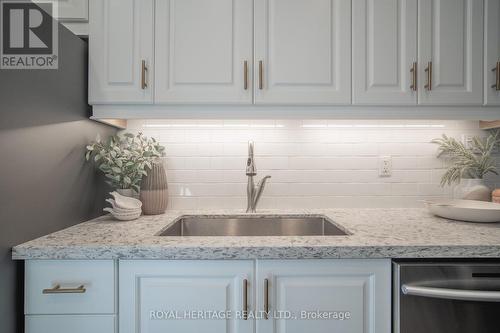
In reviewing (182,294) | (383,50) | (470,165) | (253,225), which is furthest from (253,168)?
(470,165)

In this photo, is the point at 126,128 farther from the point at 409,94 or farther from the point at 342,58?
the point at 409,94

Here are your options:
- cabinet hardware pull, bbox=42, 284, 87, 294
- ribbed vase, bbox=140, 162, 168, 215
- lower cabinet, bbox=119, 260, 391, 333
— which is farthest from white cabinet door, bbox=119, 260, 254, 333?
ribbed vase, bbox=140, 162, 168, 215

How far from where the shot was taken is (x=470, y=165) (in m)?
1.40

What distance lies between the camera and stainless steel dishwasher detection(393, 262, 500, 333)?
84 cm

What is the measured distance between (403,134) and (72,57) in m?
1.75

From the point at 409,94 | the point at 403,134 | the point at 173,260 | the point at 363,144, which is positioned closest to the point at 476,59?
the point at 409,94

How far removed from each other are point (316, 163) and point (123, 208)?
1.06 metres

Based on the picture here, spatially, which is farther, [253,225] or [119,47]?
[253,225]

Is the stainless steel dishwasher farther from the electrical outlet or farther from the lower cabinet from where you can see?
the electrical outlet

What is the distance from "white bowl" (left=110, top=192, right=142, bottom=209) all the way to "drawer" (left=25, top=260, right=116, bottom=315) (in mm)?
372

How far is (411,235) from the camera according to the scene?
0.95 meters

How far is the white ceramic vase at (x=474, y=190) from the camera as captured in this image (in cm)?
136

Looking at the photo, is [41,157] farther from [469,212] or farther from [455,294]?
[469,212]

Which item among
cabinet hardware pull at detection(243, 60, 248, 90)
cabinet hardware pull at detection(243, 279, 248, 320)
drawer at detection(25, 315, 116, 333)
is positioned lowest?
drawer at detection(25, 315, 116, 333)
